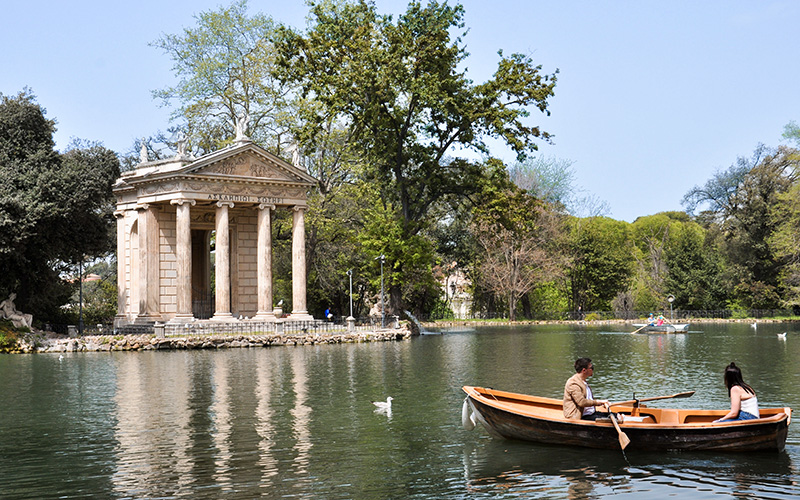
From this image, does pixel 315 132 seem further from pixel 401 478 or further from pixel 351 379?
pixel 401 478

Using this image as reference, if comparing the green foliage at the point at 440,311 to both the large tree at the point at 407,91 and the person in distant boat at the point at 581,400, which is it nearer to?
the large tree at the point at 407,91

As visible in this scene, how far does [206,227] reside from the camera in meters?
53.5

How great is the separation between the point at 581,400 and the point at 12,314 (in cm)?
4173

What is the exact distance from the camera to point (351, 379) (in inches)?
1015

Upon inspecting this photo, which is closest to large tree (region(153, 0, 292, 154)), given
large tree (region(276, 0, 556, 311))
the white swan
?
large tree (region(276, 0, 556, 311))

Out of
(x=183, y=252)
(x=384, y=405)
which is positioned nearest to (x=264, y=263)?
(x=183, y=252)

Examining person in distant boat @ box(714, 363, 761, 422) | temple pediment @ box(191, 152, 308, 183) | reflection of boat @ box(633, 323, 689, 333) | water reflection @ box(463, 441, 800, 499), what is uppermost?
temple pediment @ box(191, 152, 308, 183)

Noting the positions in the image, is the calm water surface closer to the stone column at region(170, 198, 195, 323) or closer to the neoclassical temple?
the stone column at region(170, 198, 195, 323)

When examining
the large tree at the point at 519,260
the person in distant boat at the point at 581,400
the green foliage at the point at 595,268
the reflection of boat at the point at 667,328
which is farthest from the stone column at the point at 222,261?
the green foliage at the point at 595,268

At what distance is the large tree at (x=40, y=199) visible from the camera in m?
43.8

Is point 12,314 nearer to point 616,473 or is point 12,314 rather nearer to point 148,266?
point 148,266

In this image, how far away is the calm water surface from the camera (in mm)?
12148

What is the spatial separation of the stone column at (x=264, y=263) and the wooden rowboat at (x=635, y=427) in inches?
1357

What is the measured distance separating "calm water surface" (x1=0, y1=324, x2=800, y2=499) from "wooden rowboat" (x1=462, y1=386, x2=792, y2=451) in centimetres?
21
